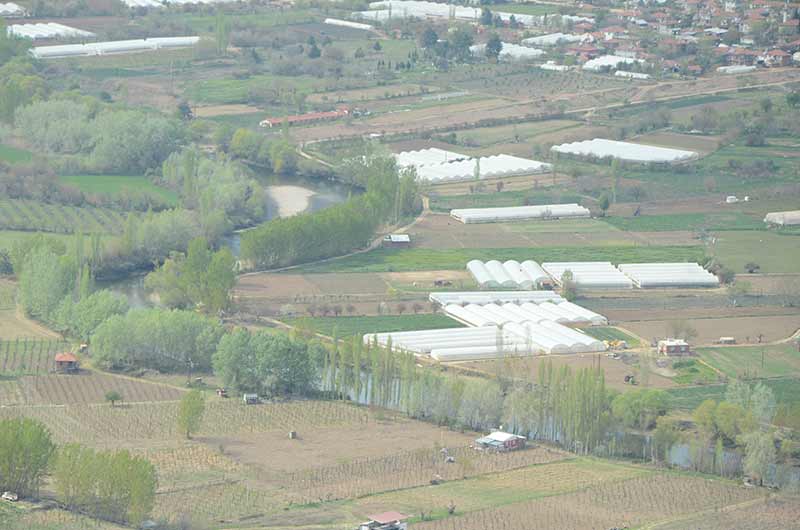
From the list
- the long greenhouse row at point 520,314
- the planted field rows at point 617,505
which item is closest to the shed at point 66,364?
the long greenhouse row at point 520,314

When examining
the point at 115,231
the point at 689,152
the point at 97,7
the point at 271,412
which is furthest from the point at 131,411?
the point at 97,7

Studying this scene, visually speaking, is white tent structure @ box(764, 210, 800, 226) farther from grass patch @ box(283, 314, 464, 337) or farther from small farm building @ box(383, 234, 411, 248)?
grass patch @ box(283, 314, 464, 337)

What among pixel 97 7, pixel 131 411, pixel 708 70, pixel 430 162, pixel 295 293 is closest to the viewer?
pixel 131 411

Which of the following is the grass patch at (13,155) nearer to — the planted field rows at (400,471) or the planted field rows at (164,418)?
the planted field rows at (164,418)

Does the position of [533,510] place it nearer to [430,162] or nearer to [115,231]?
[115,231]

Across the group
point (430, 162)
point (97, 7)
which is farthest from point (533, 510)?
point (97, 7)

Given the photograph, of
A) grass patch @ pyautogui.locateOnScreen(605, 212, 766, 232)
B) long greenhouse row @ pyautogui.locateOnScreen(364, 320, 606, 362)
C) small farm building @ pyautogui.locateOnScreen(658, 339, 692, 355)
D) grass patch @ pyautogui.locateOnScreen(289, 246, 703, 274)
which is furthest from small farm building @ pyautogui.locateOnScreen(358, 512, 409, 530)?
grass patch @ pyautogui.locateOnScreen(605, 212, 766, 232)

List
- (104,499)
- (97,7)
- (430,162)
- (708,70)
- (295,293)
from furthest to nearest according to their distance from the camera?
(97,7), (708,70), (430,162), (295,293), (104,499)

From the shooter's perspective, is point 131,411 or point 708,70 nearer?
point 131,411
